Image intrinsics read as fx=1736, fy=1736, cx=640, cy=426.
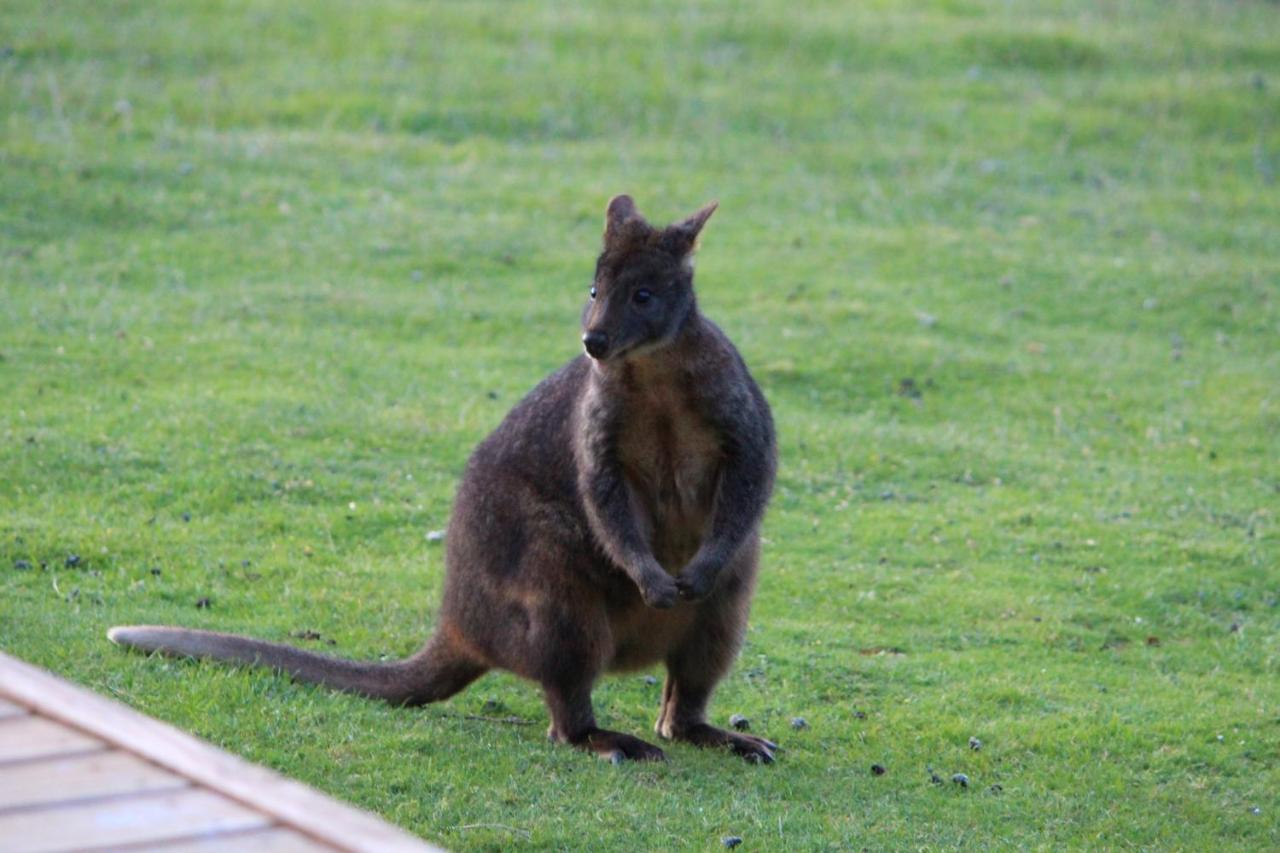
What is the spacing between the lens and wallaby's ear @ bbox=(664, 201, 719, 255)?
570 cm

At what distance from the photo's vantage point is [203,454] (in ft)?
26.9

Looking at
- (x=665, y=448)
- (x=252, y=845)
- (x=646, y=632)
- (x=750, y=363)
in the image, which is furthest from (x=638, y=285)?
(x=750, y=363)

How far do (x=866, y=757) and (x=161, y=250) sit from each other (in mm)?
7371

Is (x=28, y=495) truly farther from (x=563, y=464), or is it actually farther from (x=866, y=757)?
(x=866, y=757)

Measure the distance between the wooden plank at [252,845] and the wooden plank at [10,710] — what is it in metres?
0.62

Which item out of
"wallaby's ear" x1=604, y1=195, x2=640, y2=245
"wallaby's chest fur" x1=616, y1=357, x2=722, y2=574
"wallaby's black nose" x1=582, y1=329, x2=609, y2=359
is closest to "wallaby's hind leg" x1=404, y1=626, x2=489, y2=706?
"wallaby's chest fur" x1=616, y1=357, x2=722, y2=574

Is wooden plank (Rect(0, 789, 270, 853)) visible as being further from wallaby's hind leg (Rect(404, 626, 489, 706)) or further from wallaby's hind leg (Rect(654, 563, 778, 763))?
wallaby's hind leg (Rect(654, 563, 778, 763))

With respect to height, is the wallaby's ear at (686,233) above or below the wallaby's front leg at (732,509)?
above

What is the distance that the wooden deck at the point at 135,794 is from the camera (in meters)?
2.82

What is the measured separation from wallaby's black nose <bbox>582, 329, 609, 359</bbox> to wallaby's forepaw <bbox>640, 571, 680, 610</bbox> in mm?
721

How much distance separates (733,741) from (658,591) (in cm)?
70

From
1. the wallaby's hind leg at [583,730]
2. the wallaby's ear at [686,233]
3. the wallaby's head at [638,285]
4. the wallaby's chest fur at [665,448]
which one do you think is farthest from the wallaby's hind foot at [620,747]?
the wallaby's ear at [686,233]

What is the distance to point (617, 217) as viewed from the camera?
575 cm

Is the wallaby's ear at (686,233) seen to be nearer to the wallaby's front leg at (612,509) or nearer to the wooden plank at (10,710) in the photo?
the wallaby's front leg at (612,509)
